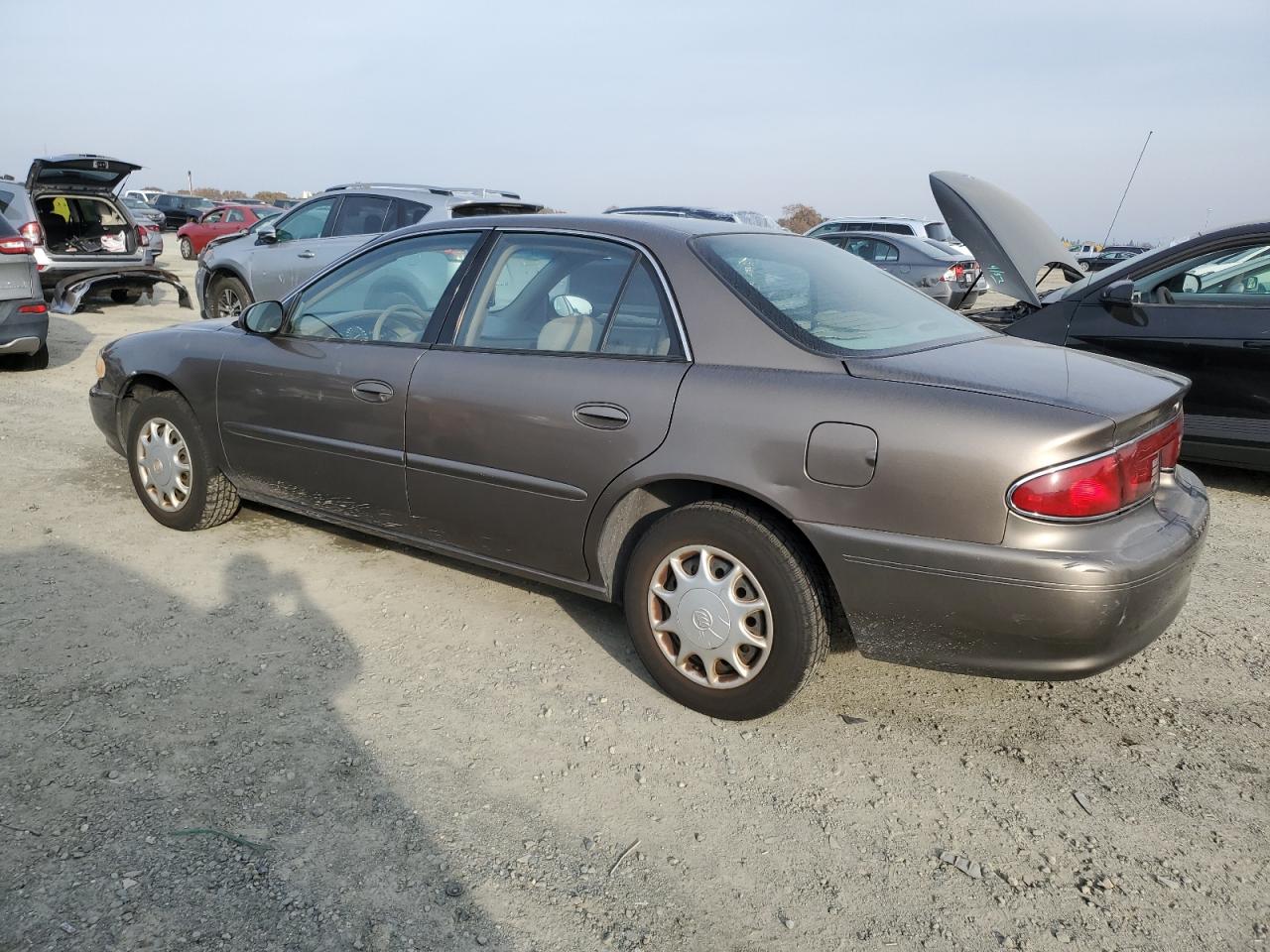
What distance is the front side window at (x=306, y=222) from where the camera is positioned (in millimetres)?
9469

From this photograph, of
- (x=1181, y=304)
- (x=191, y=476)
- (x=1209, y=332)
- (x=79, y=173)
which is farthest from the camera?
(x=79, y=173)

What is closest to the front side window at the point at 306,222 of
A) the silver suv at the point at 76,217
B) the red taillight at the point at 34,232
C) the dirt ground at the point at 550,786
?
the red taillight at the point at 34,232

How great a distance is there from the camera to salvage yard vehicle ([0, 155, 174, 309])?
1029cm

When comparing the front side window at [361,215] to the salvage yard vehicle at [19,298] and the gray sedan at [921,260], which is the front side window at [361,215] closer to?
the salvage yard vehicle at [19,298]

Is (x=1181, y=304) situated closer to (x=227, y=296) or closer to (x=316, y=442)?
(x=316, y=442)

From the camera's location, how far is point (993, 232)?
4.80 meters

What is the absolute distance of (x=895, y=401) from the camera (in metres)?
2.54

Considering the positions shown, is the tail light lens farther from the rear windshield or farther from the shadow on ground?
the shadow on ground

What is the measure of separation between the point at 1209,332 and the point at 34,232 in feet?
36.8

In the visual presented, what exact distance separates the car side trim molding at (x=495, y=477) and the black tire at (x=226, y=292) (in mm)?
7334

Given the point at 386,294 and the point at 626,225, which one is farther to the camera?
the point at 386,294

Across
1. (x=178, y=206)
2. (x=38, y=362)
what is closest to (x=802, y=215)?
(x=178, y=206)

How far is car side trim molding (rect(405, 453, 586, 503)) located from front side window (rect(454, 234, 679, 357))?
0.45 m

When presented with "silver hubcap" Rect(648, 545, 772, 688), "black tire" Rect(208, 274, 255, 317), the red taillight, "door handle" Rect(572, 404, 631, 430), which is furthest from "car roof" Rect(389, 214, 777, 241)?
the red taillight
